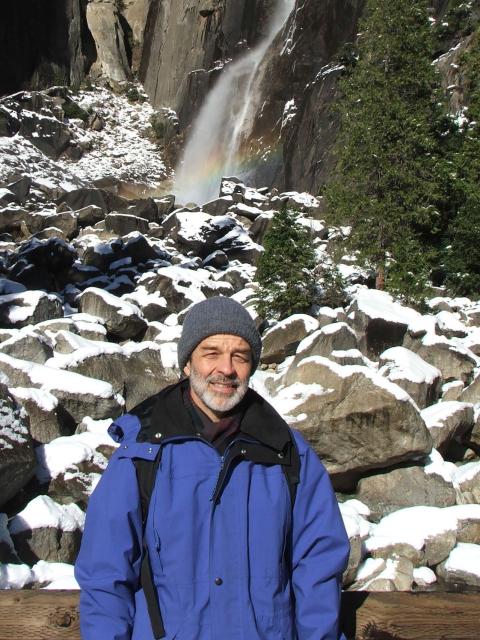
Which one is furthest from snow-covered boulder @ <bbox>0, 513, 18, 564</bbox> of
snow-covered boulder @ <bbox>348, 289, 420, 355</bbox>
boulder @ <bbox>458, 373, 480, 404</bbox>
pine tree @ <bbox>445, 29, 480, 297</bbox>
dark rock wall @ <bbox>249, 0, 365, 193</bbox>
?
dark rock wall @ <bbox>249, 0, 365, 193</bbox>

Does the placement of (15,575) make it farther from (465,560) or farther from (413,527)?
(465,560)

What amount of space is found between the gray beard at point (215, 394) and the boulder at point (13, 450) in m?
3.87

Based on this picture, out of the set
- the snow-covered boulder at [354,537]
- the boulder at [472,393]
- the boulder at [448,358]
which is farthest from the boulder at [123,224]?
the snow-covered boulder at [354,537]

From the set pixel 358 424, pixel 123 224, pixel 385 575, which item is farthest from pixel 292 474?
pixel 123 224

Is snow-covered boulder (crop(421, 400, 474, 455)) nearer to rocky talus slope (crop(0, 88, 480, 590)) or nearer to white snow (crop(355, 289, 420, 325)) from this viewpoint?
rocky talus slope (crop(0, 88, 480, 590))

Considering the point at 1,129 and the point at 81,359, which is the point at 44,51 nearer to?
the point at 1,129

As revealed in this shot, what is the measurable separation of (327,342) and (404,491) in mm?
3787

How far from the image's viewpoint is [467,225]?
1476cm

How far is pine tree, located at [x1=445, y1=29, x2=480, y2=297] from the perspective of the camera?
14.7 m

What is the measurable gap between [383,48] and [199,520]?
16.6m

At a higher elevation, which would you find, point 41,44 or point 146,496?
point 41,44

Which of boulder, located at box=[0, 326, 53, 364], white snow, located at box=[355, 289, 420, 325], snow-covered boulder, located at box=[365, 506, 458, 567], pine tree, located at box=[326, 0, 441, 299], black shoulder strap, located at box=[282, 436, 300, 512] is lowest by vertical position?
snow-covered boulder, located at box=[365, 506, 458, 567]

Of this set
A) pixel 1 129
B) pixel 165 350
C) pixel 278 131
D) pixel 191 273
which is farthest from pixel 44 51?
pixel 165 350

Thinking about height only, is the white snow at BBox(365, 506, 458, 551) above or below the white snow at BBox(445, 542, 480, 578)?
above
